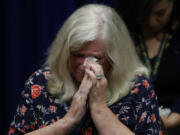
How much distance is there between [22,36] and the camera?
7.09 ft

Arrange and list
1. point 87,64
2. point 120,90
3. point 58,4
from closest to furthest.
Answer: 1. point 87,64
2. point 120,90
3. point 58,4

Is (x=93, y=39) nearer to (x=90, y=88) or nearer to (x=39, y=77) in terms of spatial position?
(x=90, y=88)

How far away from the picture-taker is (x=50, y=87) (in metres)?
1.45

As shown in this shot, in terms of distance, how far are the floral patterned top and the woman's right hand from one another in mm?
103

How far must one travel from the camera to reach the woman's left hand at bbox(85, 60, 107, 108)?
1.29 metres

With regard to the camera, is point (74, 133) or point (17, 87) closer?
point (74, 133)

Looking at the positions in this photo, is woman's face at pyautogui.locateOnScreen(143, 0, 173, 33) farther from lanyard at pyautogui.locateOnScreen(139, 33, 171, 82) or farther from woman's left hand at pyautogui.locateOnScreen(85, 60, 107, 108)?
woman's left hand at pyautogui.locateOnScreen(85, 60, 107, 108)

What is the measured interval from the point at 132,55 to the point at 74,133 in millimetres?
497

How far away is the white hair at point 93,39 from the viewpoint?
52.7 inches

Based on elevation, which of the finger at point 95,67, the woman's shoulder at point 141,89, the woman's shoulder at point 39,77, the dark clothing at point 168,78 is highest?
the finger at point 95,67

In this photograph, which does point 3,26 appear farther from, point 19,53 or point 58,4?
point 58,4

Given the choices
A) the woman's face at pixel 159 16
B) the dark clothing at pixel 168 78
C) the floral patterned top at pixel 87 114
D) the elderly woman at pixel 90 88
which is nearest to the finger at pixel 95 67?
the elderly woman at pixel 90 88

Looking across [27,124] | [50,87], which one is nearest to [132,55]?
[50,87]

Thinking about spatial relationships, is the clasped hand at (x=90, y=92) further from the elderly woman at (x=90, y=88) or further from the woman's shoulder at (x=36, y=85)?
the woman's shoulder at (x=36, y=85)
